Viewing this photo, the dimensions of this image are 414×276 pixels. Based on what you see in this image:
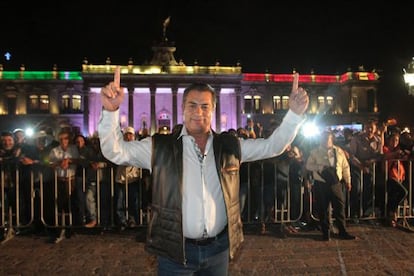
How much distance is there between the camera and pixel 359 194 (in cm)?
814

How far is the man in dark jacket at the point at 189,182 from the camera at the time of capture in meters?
2.57

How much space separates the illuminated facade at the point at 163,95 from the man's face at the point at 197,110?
46927 mm

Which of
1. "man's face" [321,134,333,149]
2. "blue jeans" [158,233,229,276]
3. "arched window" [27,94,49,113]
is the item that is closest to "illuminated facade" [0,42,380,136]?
"arched window" [27,94,49,113]

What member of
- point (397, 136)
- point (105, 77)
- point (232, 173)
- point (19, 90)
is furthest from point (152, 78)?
point (232, 173)

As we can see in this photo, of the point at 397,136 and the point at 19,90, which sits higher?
the point at 19,90

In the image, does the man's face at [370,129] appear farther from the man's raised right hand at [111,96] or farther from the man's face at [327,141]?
the man's raised right hand at [111,96]

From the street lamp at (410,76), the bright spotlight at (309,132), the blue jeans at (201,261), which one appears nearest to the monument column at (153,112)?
the bright spotlight at (309,132)

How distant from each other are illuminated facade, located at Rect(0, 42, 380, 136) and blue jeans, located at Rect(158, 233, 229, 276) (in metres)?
47.0

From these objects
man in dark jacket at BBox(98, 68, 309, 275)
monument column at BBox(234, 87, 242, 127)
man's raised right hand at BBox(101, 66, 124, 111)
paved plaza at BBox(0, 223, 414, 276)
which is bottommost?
paved plaza at BBox(0, 223, 414, 276)

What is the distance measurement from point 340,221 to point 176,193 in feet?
16.6

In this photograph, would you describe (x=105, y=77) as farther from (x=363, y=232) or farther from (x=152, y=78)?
(x=363, y=232)

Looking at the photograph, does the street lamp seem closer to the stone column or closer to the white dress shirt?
the white dress shirt

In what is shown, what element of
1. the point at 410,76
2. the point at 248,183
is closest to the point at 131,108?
the point at 410,76

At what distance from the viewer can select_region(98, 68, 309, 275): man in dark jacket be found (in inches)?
101
